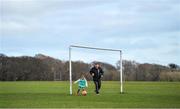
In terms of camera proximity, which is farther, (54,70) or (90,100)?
(54,70)

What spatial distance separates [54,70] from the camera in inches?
3935

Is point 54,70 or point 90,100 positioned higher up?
A: point 54,70

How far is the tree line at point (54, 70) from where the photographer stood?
294 ft

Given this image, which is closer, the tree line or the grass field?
the grass field

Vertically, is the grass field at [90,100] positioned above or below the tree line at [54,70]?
below

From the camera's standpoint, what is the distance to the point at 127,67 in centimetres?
9212

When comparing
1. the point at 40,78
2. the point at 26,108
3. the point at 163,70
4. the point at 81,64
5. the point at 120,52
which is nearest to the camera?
the point at 26,108

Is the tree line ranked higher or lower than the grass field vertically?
higher

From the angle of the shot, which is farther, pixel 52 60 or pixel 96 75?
pixel 52 60

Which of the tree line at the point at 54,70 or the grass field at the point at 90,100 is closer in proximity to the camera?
the grass field at the point at 90,100

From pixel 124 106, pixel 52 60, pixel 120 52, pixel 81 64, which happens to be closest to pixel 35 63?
pixel 52 60

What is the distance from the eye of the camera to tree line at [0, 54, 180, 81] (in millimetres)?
89562

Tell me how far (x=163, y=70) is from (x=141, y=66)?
6.52m

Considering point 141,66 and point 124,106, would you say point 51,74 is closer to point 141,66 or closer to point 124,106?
point 141,66
